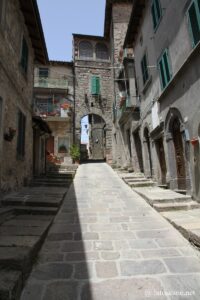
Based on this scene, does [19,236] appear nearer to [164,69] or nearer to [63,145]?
[164,69]

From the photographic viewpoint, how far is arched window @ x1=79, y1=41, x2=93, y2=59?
2362 centimetres

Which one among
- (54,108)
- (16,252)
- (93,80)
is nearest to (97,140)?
(93,80)

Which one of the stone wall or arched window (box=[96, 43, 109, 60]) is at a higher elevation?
arched window (box=[96, 43, 109, 60])

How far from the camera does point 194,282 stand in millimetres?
2471

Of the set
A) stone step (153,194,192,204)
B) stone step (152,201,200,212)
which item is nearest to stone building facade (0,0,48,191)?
stone step (152,201,200,212)

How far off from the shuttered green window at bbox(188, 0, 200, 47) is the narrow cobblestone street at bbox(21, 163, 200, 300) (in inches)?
197

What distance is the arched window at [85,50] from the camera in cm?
2362

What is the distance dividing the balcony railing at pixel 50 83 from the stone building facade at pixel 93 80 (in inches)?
66.5

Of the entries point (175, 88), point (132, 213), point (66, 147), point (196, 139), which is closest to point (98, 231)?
point (132, 213)

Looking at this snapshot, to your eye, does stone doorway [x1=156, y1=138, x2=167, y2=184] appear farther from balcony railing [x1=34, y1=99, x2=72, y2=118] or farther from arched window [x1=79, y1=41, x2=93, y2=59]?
arched window [x1=79, y1=41, x2=93, y2=59]

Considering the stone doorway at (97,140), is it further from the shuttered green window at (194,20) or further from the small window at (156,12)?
the shuttered green window at (194,20)

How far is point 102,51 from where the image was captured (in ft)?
79.3

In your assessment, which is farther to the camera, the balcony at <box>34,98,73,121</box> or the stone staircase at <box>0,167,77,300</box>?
the balcony at <box>34,98,73,121</box>

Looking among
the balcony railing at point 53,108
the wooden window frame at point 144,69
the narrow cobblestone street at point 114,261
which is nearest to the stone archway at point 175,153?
the narrow cobblestone street at point 114,261
